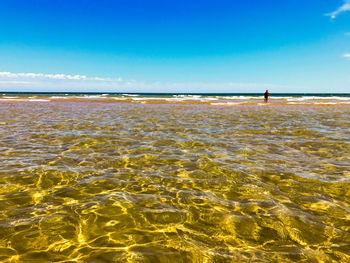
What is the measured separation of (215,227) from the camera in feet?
12.0

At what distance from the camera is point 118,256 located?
3002 millimetres

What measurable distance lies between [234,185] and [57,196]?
12.0ft

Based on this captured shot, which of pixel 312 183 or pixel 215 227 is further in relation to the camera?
pixel 312 183

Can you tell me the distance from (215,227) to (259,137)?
23.6 ft

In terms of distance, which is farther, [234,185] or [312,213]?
[234,185]

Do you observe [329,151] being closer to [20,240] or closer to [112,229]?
[112,229]

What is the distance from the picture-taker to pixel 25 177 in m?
Result: 5.42

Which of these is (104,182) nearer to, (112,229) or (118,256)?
(112,229)

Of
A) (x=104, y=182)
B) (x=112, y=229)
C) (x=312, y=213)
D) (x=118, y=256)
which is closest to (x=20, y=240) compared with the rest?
(x=112, y=229)

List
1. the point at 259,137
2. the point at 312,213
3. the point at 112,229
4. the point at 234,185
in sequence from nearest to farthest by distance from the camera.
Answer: the point at 112,229
the point at 312,213
the point at 234,185
the point at 259,137

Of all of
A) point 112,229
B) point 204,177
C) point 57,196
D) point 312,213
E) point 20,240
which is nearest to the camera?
point 20,240

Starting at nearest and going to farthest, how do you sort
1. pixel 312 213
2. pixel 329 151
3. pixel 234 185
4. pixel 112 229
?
pixel 112 229
pixel 312 213
pixel 234 185
pixel 329 151

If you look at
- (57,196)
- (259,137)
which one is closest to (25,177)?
(57,196)

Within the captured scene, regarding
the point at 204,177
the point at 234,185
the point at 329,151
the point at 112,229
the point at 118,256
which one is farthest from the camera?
the point at 329,151
